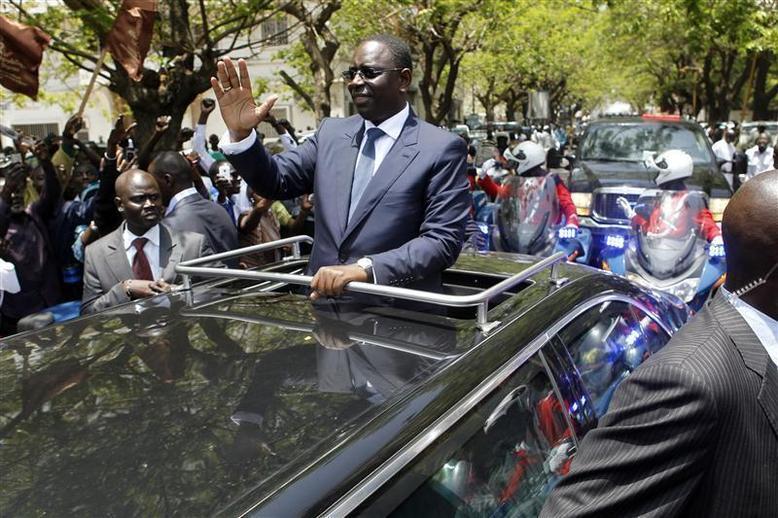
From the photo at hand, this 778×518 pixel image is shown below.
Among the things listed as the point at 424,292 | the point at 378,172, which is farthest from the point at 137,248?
the point at 424,292

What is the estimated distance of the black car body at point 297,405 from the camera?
1392 millimetres

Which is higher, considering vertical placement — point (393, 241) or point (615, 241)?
point (393, 241)

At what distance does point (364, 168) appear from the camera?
287cm

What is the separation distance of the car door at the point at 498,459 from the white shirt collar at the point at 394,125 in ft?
3.88

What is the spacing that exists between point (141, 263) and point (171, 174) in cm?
119

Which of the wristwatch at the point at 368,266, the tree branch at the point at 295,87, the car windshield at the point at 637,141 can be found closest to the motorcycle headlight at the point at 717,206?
the car windshield at the point at 637,141

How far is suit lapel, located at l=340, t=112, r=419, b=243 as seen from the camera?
8.98 ft

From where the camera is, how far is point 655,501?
51.6 inches

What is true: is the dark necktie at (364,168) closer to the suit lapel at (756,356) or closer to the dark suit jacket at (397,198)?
the dark suit jacket at (397,198)

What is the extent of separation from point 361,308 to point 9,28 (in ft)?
16.8

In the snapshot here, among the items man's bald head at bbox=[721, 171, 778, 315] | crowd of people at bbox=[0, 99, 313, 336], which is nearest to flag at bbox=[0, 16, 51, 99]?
crowd of people at bbox=[0, 99, 313, 336]

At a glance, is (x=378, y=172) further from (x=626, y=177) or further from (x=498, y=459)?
(x=626, y=177)

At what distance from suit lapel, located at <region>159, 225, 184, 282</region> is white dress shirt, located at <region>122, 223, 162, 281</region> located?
23 mm

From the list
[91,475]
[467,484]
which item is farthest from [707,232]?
[91,475]
